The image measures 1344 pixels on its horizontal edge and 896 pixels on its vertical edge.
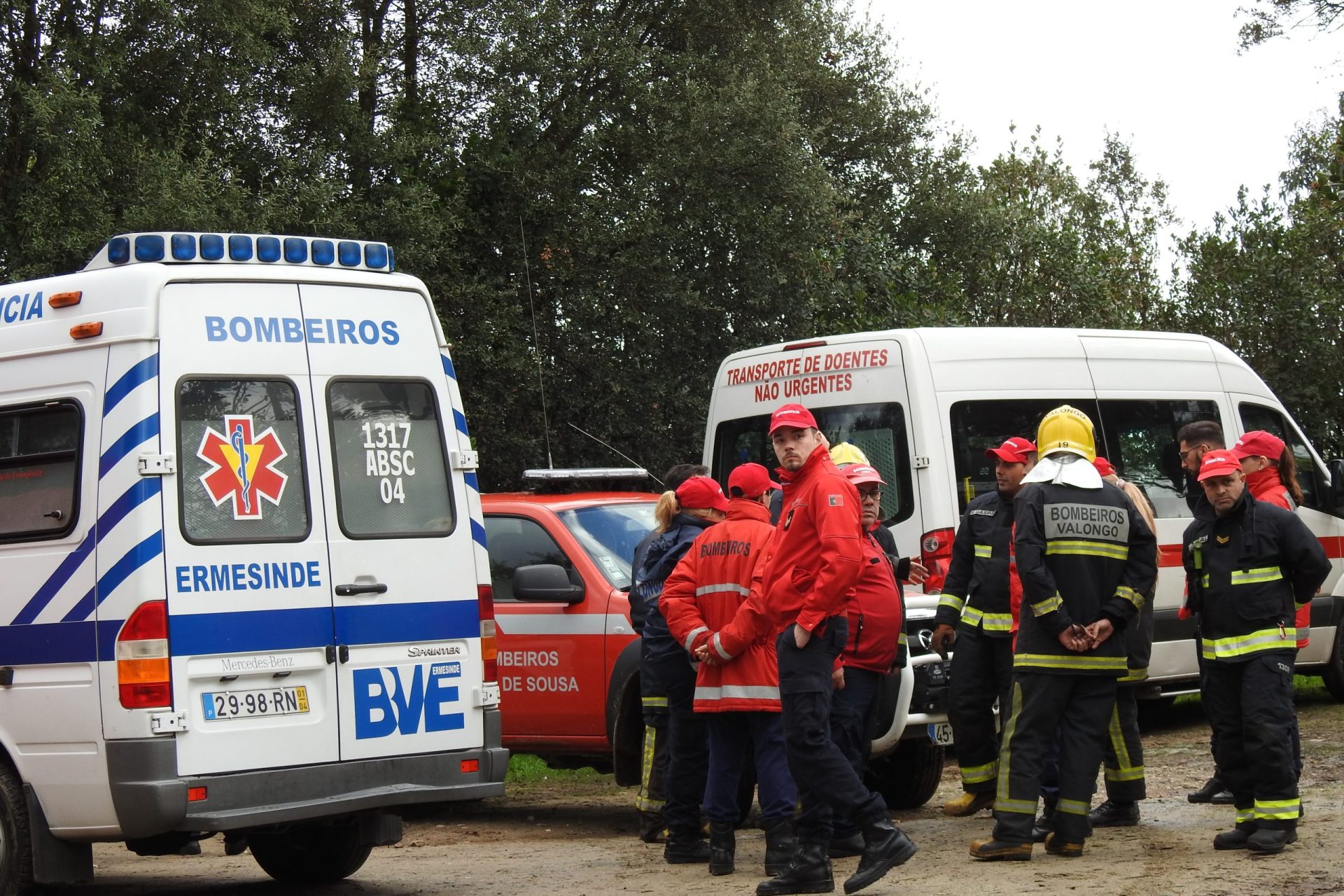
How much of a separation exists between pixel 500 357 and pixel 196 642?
32.4ft

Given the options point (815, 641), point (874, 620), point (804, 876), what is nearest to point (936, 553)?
point (874, 620)

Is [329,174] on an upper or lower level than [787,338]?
upper

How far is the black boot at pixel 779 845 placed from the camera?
262 inches

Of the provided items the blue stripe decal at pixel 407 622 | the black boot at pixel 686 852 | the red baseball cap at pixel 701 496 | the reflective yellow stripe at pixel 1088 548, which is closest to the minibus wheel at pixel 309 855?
the blue stripe decal at pixel 407 622

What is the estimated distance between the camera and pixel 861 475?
7594 millimetres

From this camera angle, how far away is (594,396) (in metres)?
16.7

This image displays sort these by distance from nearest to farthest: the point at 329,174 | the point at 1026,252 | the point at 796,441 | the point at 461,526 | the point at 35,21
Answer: the point at 796,441 → the point at 461,526 → the point at 35,21 → the point at 329,174 → the point at 1026,252

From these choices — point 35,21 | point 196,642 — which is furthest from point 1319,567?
point 35,21

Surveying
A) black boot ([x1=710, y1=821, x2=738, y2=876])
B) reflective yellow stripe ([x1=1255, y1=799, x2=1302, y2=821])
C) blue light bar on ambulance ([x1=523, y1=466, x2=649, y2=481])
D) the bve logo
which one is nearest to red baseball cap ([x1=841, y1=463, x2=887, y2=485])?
black boot ([x1=710, y1=821, x2=738, y2=876])

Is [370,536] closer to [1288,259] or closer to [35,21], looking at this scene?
[35,21]

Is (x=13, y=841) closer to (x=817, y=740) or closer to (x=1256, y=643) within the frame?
(x=817, y=740)

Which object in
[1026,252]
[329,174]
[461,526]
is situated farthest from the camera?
[1026,252]

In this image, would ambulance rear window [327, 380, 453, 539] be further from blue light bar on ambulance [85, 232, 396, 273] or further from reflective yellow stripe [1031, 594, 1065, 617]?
reflective yellow stripe [1031, 594, 1065, 617]

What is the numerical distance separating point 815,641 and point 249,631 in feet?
7.29
